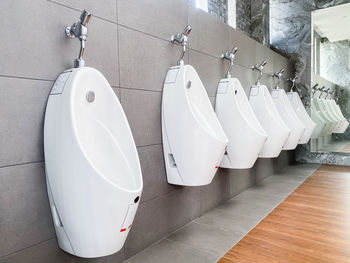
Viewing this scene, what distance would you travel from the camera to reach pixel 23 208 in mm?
1025

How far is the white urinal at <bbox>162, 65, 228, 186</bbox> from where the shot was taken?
1.54 metres

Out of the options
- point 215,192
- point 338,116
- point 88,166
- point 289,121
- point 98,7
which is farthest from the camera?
point 338,116

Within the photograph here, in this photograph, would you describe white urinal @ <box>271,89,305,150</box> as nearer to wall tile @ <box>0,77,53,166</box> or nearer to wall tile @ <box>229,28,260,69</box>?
wall tile @ <box>229,28,260,69</box>

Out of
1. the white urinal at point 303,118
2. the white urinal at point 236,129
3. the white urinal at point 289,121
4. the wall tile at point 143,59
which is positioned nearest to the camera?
the wall tile at point 143,59

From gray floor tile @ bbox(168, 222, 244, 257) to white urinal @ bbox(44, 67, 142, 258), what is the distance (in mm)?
715

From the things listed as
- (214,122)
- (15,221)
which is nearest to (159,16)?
(214,122)

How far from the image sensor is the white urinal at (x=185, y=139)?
5.05 feet

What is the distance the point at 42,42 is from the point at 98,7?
374 millimetres

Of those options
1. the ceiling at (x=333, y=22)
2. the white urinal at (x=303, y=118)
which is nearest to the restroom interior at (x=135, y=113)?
the white urinal at (x=303, y=118)

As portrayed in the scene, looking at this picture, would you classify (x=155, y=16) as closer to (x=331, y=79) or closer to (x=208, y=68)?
(x=208, y=68)

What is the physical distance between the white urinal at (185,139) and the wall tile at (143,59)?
0.08 meters

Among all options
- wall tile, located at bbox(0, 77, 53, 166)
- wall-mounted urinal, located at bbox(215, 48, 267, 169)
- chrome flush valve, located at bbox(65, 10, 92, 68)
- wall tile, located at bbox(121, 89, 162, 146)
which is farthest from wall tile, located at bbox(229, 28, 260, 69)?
wall tile, located at bbox(0, 77, 53, 166)

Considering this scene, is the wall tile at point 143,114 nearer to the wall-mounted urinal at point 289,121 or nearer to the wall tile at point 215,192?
the wall tile at point 215,192

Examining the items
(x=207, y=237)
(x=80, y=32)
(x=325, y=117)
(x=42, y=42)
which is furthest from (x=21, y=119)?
(x=325, y=117)
